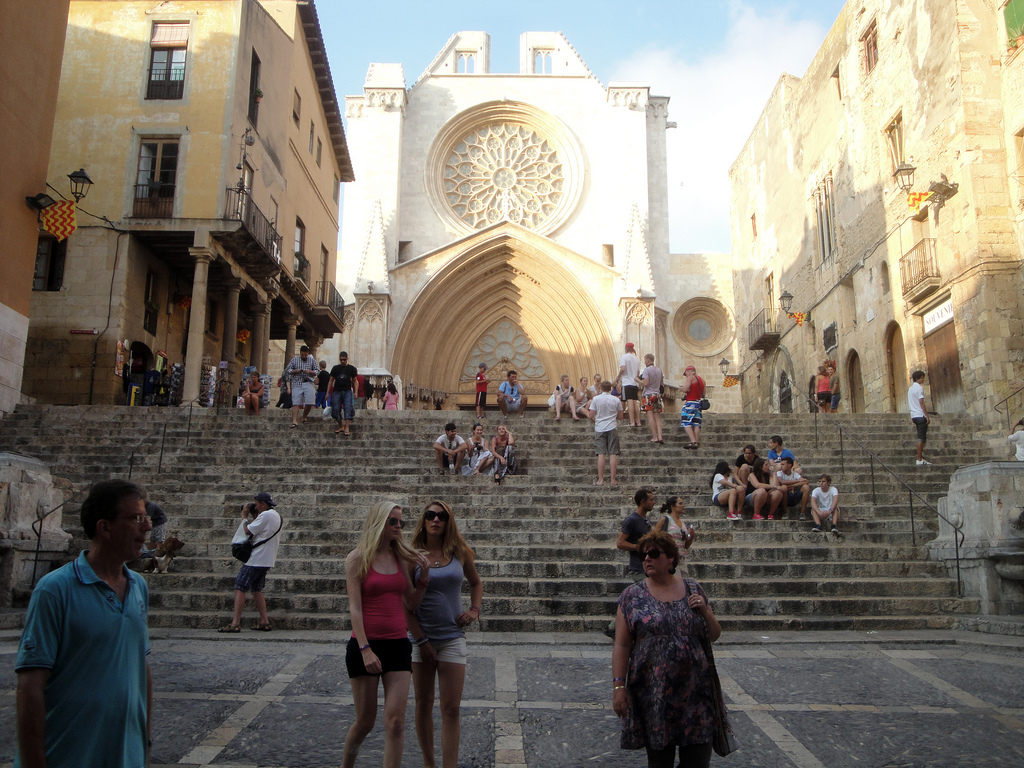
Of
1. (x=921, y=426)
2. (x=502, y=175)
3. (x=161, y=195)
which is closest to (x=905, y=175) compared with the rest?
(x=921, y=426)

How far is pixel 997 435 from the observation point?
46.7 feet

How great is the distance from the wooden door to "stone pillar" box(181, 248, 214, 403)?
14880 millimetres

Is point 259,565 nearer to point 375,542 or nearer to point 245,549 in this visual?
point 245,549

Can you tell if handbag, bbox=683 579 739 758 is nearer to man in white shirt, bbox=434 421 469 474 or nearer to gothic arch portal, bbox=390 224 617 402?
man in white shirt, bbox=434 421 469 474

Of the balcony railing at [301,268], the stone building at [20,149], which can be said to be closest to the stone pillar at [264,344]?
the balcony railing at [301,268]

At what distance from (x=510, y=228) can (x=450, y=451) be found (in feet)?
49.2

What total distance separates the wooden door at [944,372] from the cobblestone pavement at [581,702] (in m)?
10.5

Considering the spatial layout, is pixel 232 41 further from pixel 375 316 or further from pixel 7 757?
pixel 7 757

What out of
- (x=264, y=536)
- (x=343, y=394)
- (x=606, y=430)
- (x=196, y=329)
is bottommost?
(x=264, y=536)

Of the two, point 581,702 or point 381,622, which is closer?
point 381,622

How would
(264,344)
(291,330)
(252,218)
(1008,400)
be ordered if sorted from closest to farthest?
1. (1008,400)
2. (252,218)
3. (264,344)
4. (291,330)

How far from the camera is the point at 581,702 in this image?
5121 millimetres

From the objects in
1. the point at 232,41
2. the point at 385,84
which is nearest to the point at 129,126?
the point at 232,41

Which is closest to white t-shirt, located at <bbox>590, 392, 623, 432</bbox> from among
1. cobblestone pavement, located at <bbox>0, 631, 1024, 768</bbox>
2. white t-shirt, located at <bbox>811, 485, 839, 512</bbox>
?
white t-shirt, located at <bbox>811, 485, 839, 512</bbox>
